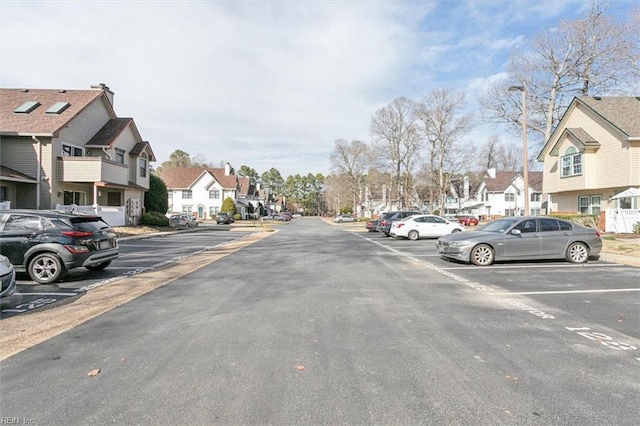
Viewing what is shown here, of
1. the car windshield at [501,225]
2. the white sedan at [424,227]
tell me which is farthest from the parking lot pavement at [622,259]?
the white sedan at [424,227]

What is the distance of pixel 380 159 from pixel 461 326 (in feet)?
167

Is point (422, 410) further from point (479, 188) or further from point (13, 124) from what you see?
point (479, 188)

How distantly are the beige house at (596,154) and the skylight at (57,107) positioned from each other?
33.1m

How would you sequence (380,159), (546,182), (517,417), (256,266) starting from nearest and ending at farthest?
(517,417), (256,266), (546,182), (380,159)

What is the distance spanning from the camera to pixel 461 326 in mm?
5336

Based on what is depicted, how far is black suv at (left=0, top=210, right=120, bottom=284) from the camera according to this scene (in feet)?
27.1

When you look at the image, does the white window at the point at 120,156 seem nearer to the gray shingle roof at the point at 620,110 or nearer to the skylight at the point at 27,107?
the skylight at the point at 27,107

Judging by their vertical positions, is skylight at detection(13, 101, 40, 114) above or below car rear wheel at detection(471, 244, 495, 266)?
above

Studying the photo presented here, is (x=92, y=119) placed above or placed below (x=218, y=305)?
above

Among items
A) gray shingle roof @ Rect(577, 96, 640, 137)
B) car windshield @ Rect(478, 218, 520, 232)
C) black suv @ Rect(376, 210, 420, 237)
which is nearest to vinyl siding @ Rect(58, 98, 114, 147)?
black suv @ Rect(376, 210, 420, 237)

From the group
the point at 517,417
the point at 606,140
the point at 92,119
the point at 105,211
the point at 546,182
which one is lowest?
the point at 517,417

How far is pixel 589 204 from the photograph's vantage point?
25984mm

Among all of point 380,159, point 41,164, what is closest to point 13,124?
point 41,164

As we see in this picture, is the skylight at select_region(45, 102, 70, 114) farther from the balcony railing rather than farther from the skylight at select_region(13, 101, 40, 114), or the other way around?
the balcony railing
